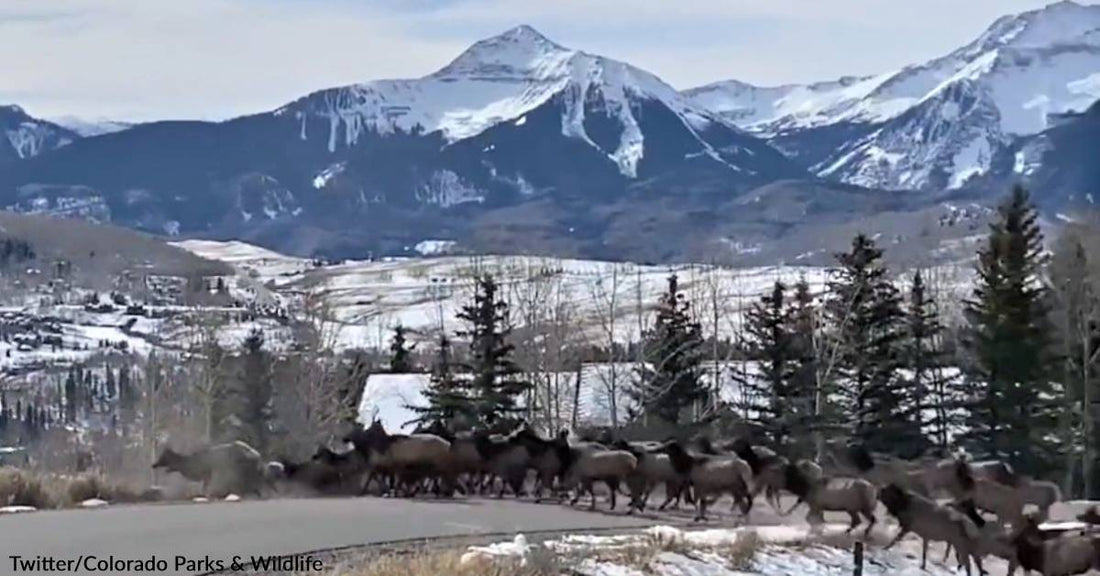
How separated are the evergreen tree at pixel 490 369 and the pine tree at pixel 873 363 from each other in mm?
9889

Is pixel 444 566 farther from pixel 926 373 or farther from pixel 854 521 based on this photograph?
pixel 926 373

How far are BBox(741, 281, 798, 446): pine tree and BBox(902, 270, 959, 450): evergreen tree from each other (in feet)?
12.1

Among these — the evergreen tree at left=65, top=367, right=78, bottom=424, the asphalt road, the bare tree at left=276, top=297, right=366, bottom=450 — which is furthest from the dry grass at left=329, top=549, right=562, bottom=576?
the evergreen tree at left=65, top=367, right=78, bottom=424

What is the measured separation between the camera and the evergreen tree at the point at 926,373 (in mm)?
→ 50188

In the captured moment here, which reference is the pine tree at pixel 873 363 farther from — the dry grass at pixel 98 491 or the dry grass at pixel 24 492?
the dry grass at pixel 24 492

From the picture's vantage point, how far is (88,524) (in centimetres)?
2194

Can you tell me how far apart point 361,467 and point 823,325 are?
30.8 metres

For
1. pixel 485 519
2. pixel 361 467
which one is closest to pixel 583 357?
pixel 361 467

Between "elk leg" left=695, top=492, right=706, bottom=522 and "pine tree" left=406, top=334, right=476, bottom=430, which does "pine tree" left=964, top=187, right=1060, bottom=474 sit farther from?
"elk leg" left=695, top=492, right=706, bottom=522

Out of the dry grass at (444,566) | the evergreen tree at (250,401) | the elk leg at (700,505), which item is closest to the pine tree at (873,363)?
the evergreen tree at (250,401)

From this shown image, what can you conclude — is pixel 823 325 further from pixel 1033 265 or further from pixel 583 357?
pixel 583 357

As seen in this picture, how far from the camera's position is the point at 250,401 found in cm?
5584

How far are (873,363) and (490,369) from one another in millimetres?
11416

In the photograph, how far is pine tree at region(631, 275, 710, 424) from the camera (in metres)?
53.2
